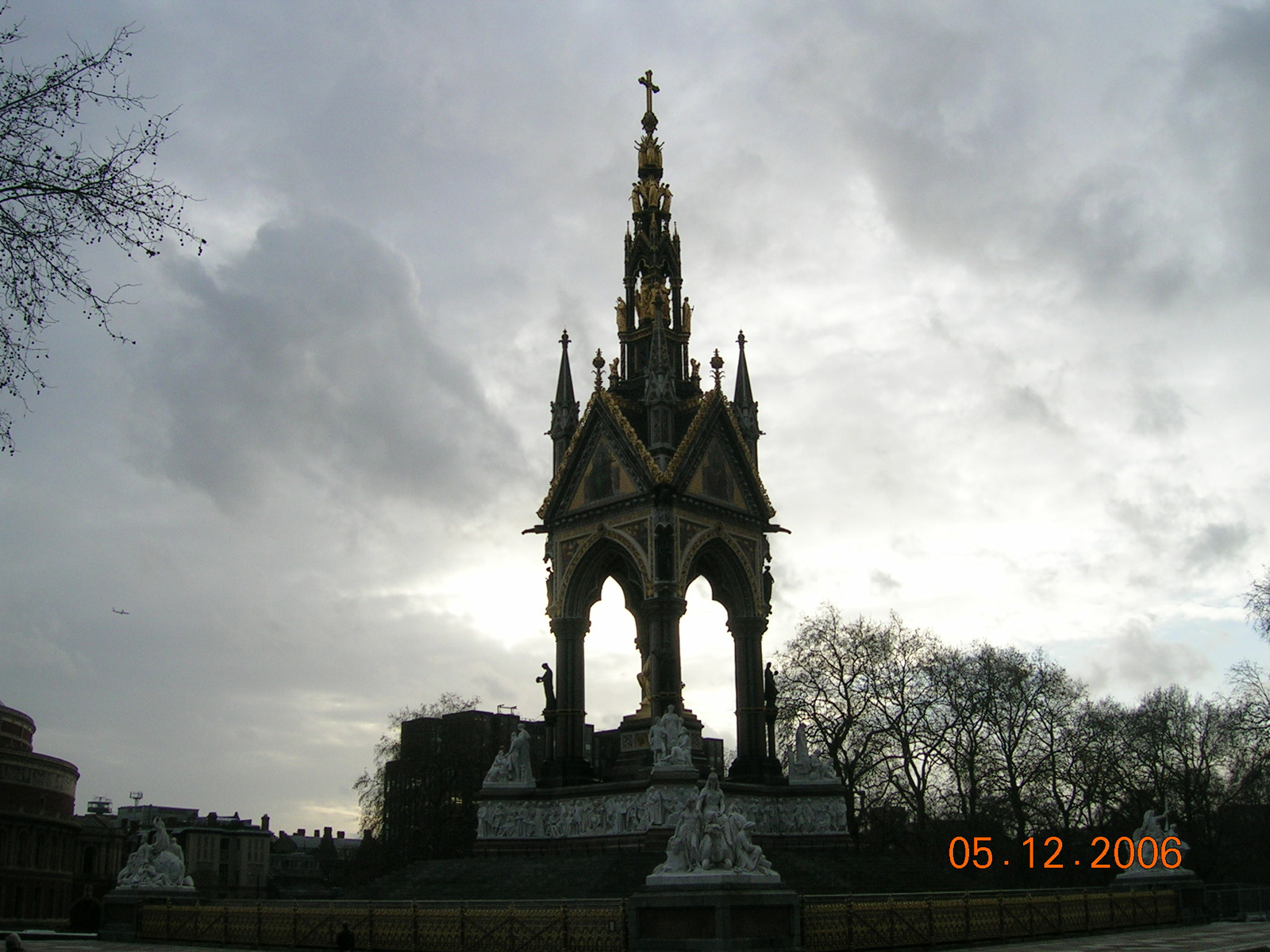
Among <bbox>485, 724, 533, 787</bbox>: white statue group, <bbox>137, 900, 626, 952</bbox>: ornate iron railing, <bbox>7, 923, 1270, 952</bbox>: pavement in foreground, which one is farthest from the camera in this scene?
Result: <bbox>485, 724, 533, 787</bbox>: white statue group

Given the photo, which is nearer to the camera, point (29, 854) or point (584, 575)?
point (584, 575)

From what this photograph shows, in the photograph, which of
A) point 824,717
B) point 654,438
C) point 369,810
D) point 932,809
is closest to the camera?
point 654,438

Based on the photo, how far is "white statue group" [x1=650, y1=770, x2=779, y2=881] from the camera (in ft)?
50.0

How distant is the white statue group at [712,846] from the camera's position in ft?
50.0

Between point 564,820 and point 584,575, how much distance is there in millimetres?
5579

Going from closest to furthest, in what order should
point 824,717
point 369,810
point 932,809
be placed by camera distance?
point 824,717
point 932,809
point 369,810

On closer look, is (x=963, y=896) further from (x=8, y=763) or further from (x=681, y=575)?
(x=8, y=763)

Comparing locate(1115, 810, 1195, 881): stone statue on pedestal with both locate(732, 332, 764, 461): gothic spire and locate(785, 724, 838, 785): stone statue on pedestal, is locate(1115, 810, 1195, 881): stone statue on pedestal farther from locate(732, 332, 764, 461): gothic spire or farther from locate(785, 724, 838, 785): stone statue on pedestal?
locate(732, 332, 764, 461): gothic spire

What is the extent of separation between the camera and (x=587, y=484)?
90.3ft

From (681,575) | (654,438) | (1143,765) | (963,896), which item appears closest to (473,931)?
(963,896)

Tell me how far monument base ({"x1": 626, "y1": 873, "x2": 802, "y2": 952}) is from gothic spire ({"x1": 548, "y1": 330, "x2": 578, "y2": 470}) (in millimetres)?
14400

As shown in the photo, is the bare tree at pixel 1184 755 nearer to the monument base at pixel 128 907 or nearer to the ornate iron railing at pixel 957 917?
the ornate iron railing at pixel 957 917

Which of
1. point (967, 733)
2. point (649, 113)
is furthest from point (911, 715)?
point (649, 113)

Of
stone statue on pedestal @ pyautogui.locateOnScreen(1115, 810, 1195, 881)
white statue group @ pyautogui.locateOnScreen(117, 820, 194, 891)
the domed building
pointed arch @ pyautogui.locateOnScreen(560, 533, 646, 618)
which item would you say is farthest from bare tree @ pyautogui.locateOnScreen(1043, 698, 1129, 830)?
the domed building
